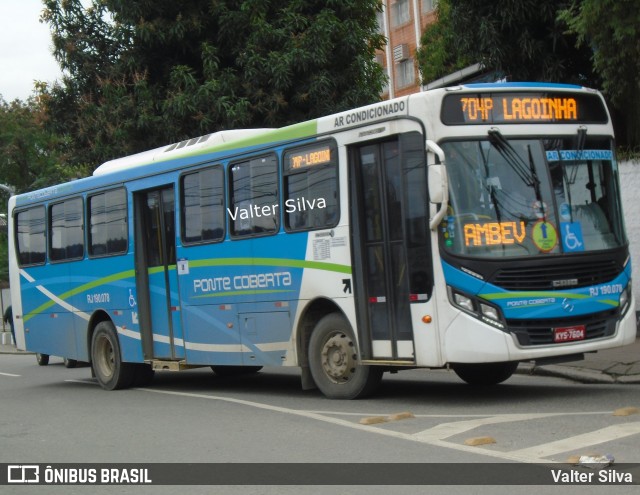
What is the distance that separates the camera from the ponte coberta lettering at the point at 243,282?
12.6 metres

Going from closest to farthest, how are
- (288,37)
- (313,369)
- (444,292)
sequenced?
(444,292), (313,369), (288,37)

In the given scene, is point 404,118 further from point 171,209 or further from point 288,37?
point 288,37

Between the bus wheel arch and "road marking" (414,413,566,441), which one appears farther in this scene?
→ the bus wheel arch

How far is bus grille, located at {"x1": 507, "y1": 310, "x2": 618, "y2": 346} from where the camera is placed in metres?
10.3

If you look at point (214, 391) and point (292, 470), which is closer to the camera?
point (292, 470)

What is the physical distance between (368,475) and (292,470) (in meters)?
0.66

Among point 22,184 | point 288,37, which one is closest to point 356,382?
point 288,37

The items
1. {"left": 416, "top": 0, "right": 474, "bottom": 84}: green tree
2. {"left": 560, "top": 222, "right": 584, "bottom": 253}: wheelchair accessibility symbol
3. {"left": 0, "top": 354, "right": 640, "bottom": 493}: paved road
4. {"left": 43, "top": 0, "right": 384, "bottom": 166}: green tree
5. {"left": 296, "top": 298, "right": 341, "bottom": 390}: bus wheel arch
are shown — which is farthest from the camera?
{"left": 416, "top": 0, "right": 474, "bottom": 84}: green tree

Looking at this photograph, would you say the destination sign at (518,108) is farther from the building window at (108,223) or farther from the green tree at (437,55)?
the green tree at (437,55)

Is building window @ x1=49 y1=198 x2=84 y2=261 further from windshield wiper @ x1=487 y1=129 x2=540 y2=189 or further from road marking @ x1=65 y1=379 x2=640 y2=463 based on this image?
windshield wiper @ x1=487 y1=129 x2=540 y2=189

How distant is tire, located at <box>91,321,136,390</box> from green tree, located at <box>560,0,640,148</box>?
8313 millimetres

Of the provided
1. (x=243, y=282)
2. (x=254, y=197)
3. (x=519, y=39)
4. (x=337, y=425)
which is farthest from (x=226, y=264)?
(x=519, y=39)

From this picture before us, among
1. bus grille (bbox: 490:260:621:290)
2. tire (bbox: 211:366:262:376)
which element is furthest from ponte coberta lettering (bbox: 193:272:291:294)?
bus grille (bbox: 490:260:621:290)

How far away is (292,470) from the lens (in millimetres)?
7883
